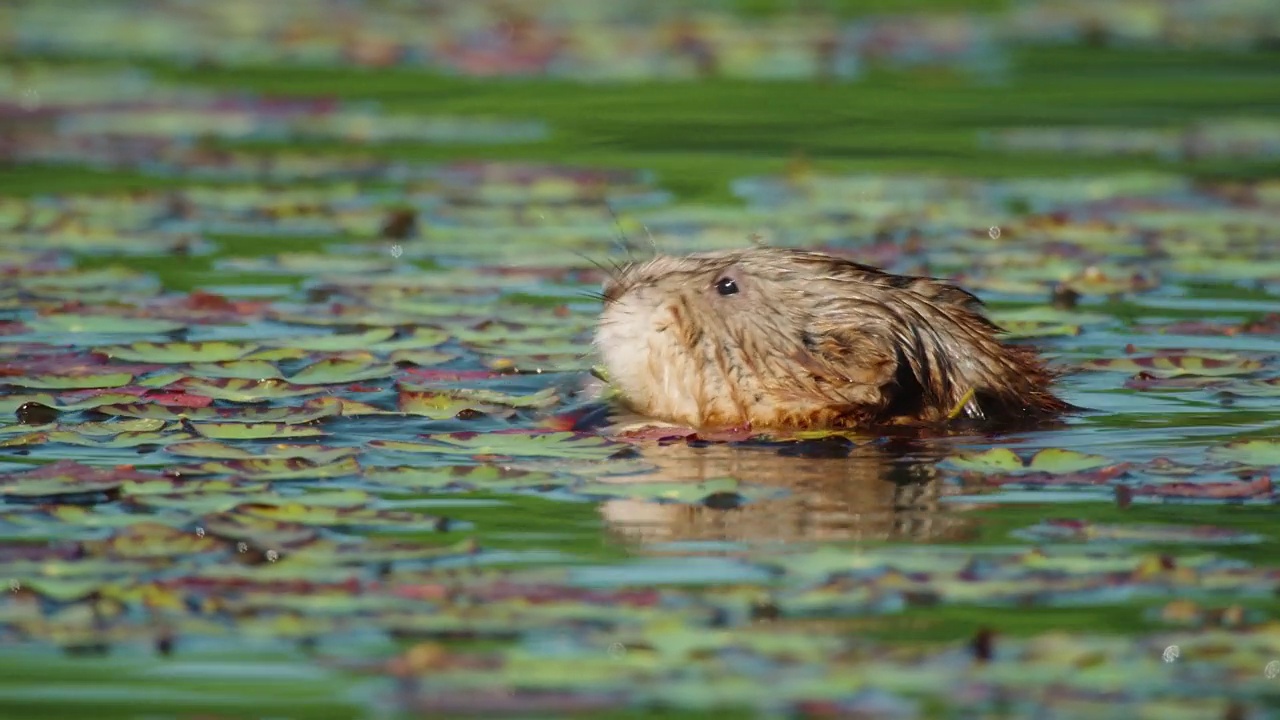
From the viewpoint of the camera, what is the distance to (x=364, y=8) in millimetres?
20312

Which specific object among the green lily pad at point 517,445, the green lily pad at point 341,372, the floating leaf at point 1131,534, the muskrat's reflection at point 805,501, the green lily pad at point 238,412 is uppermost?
the green lily pad at point 341,372

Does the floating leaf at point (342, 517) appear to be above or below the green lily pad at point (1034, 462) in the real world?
below

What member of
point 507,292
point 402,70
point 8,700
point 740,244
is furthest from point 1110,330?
point 402,70

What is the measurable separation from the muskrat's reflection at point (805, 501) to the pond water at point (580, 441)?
0.02 m

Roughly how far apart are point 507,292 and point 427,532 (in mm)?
4089

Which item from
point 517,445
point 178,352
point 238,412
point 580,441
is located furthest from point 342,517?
point 178,352

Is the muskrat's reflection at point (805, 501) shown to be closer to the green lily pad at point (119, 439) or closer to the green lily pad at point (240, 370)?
the green lily pad at point (119, 439)

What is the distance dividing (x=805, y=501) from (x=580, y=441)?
107 centimetres

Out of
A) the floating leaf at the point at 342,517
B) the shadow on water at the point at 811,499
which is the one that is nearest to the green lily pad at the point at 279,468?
the floating leaf at the point at 342,517

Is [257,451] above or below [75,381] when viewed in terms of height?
below

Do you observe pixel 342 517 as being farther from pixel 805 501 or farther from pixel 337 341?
pixel 337 341

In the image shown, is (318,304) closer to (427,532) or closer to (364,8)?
(427,532)

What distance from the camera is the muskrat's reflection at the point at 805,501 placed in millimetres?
6305

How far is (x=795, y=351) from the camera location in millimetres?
7516
